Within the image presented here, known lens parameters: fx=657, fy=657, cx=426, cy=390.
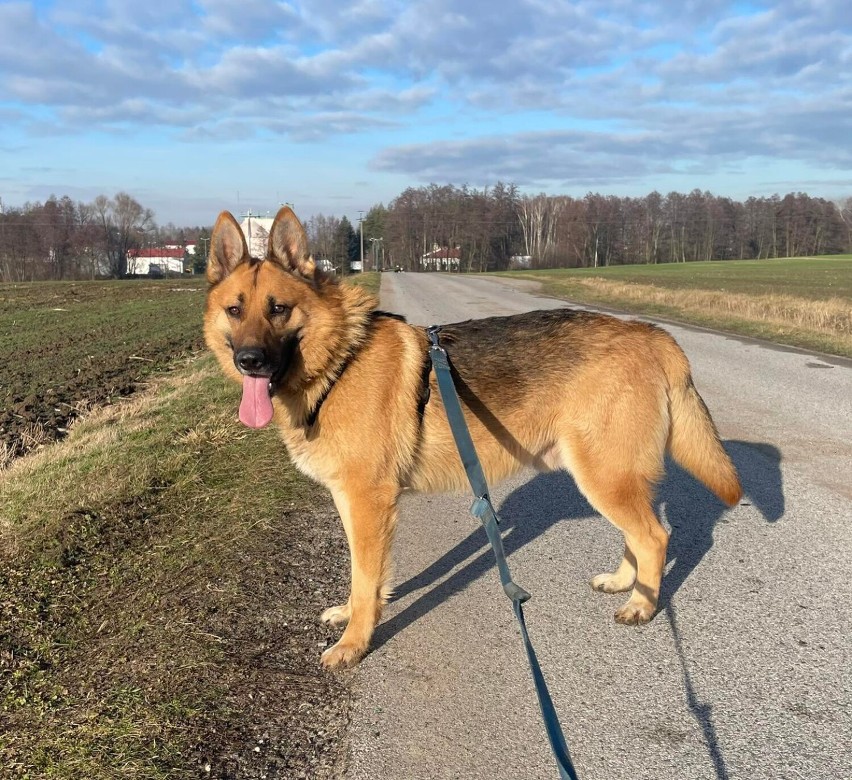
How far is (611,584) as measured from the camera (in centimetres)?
409

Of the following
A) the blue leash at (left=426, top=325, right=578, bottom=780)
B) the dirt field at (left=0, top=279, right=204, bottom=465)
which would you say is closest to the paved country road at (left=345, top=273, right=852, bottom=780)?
the blue leash at (left=426, top=325, right=578, bottom=780)

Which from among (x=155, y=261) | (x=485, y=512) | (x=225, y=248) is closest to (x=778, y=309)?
(x=225, y=248)

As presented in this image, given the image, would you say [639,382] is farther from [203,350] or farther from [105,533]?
[203,350]

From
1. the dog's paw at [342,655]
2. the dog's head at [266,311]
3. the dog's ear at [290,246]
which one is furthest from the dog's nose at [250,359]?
the dog's paw at [342,655]

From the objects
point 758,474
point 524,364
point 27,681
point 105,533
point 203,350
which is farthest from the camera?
point 203,350

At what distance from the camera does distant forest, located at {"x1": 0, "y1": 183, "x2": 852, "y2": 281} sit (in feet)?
351

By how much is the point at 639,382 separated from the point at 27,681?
11.3 feet

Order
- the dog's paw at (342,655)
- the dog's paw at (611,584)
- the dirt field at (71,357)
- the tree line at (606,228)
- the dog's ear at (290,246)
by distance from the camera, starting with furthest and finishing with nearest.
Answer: the tree line at (606,228) → the dirt field at (71,357) → the dog's paw at (611,584) → the dog's ear at (290,246) → the dog's paw at (342,655)

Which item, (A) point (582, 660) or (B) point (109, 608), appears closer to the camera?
(A) point (582, 660)

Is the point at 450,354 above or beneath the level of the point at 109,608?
above

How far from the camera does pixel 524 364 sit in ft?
13.0

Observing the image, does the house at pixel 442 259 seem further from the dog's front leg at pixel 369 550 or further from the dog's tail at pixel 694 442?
the dog's front leg at pixel 369 550

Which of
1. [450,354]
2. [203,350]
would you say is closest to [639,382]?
[450,354]

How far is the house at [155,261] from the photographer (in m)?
99.8
